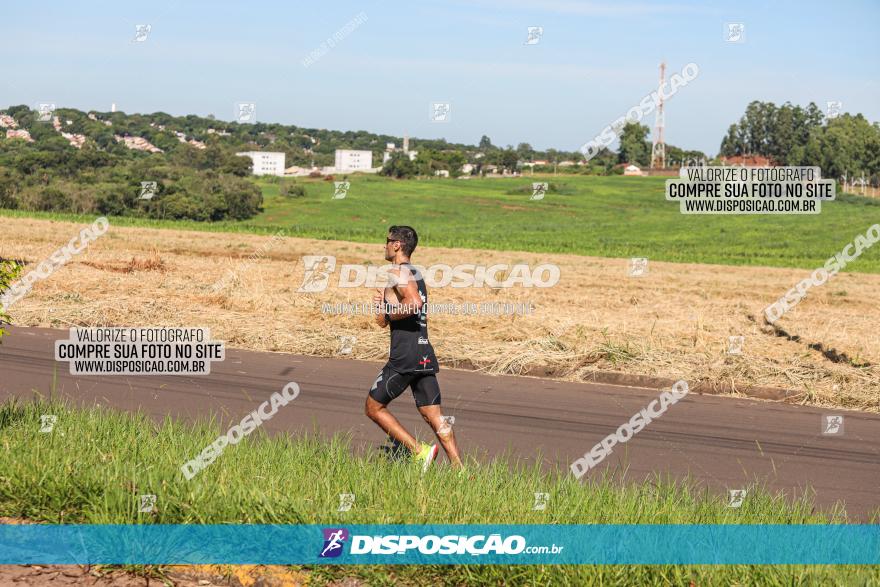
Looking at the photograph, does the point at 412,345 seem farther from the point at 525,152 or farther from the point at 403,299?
the point at 525,152

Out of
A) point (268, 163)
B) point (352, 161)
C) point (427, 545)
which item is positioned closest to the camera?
point (427, 545)

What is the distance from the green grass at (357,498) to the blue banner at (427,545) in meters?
0.10

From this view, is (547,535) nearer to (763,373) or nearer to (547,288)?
(763,373)

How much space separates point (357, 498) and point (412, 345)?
202 centimetres

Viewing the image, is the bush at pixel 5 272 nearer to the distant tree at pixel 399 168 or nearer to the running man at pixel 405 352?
the running man at pixel 405 352

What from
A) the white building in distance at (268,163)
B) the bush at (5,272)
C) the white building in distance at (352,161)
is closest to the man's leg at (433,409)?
the bush at (5,272)

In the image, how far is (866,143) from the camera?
317ft

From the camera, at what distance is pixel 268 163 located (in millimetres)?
100125

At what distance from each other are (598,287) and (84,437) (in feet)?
72.3

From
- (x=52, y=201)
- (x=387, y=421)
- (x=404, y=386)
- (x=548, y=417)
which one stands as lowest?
(x=548, y=417)

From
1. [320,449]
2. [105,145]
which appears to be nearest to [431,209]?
[105,145]

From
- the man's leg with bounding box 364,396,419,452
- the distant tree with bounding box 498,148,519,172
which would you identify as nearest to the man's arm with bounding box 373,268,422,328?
the man's leg with bounding box 364,396,419,452

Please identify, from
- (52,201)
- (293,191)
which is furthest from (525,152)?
(52,201)

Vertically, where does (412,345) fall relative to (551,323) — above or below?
above
